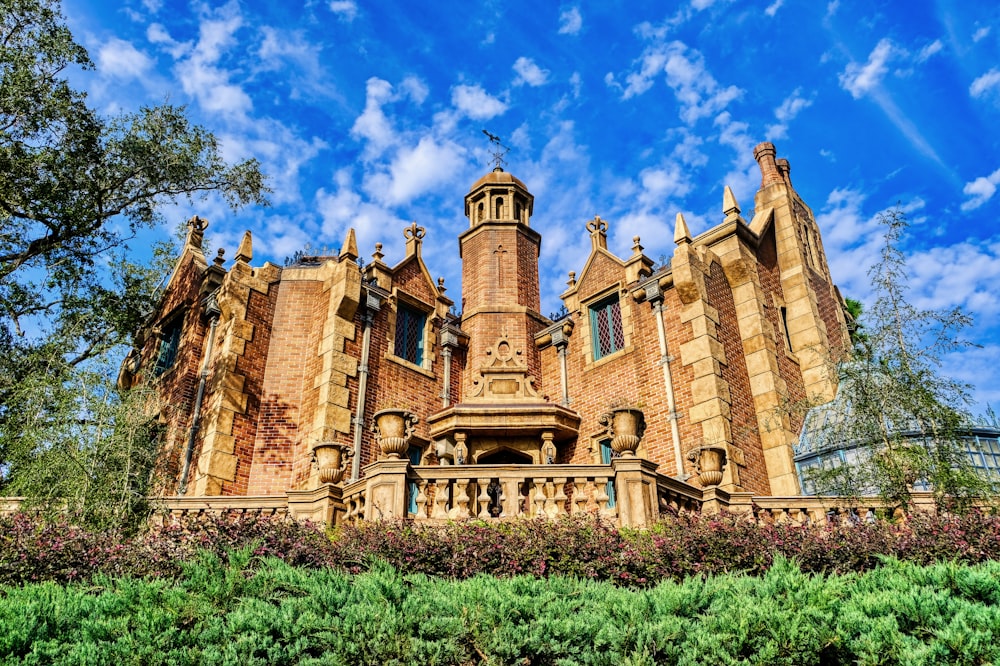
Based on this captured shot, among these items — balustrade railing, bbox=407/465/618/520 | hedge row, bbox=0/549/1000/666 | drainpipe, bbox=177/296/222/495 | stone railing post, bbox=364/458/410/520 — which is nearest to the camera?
hedge row, bbox=0/549/1000/666

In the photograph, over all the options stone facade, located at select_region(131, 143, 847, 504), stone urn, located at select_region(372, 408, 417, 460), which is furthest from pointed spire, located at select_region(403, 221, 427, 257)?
stone urn, located at select_region(372, 408, 417, 460)

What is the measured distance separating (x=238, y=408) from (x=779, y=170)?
16983mm

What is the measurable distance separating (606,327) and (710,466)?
8.51 metres

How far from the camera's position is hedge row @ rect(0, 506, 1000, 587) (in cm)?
818

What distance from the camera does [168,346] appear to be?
785 inches

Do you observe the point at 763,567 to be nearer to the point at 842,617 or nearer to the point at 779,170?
the point at 842,617

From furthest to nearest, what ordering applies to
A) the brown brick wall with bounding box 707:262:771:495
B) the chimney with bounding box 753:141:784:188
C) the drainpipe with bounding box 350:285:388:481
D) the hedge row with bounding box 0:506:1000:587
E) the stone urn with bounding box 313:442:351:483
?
the chimney with bounding box 753:141:784:188, the drainpipe with bounding box 350:285:388:481, the brown brick wall with bounding box 707:262:771:495, the stone urn with bounding box 313:442:351:483, the hedge row with bounding box 0:506:1000:587

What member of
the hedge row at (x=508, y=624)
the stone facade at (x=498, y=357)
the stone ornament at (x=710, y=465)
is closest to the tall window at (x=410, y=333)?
the stone facade at (x=498, y=357)

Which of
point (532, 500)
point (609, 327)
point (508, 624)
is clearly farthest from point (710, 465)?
point (609, 327)

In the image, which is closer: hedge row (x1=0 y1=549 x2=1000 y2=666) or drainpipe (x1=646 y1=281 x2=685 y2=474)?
hedge row (x1=0 y1=549 x2=1000 y2=666)

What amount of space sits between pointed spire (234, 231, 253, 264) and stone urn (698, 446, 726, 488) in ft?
40.7

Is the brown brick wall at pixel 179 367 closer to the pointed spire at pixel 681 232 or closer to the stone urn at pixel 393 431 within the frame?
the stone urn at pixel 393 431

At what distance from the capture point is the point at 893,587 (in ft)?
21.7

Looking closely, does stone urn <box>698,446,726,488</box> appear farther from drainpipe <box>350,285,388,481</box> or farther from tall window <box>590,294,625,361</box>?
drainpipe <box>350,285,388,481</box>
